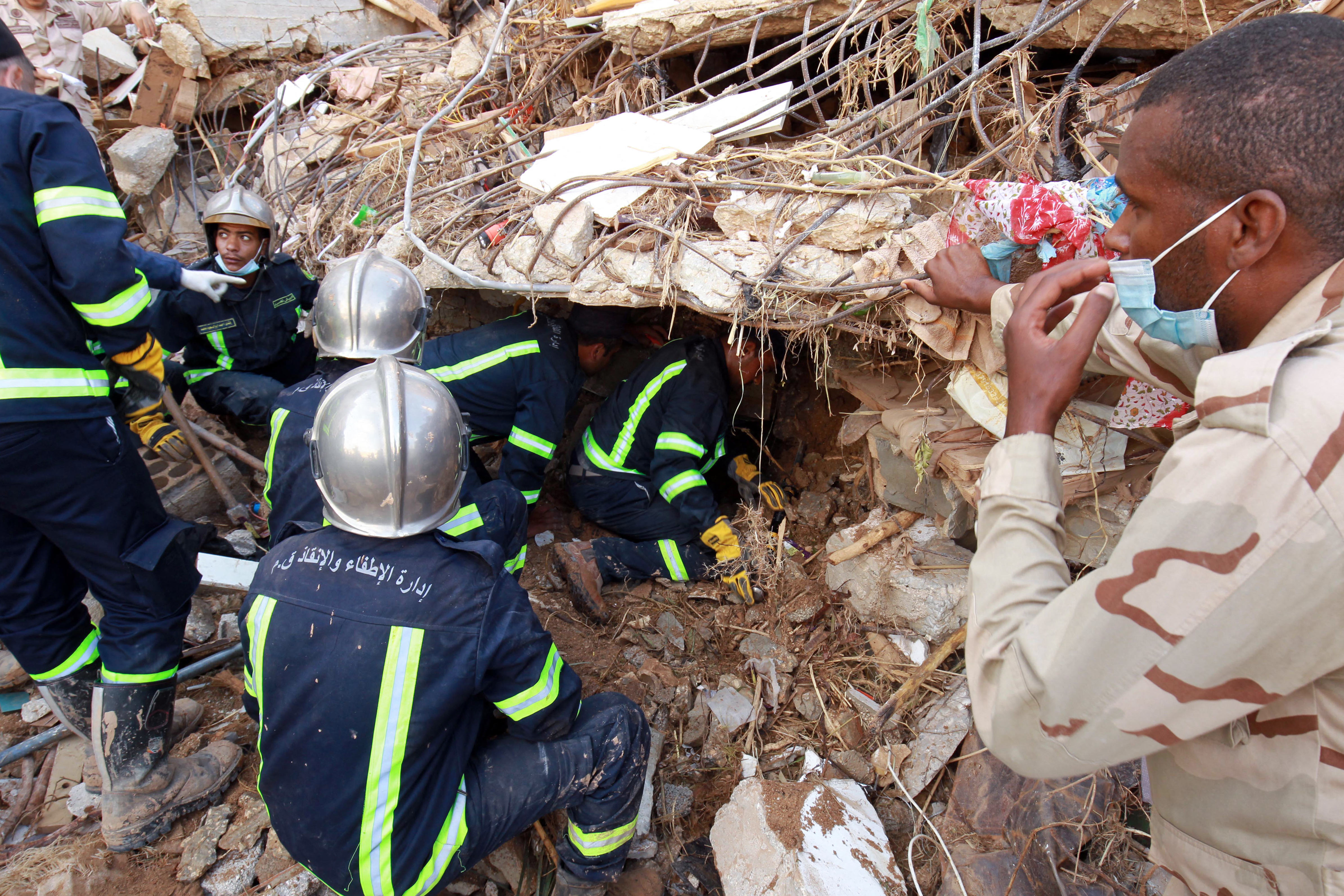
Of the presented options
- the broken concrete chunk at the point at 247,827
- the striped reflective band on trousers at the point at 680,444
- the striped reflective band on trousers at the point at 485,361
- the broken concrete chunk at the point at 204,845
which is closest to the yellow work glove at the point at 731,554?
the striped reflective band on trousers at the point at 680,444

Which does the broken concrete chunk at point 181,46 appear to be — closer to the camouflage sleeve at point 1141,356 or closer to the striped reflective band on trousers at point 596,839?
the striped reflective band on trousers at point 596,839

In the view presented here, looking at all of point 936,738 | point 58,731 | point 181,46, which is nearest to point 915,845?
point 936,738

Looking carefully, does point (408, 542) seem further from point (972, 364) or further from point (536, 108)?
point (536, 108)

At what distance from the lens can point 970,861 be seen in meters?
2.32

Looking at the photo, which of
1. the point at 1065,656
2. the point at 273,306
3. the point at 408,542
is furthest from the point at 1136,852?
the point at 273,306

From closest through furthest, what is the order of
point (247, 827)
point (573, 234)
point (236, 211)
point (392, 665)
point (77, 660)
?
point (392, 665) → point (247, 827) → point (77, 660) → point (573, 234) → point (236, 211)

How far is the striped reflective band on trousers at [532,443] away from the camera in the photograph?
3.78 metres

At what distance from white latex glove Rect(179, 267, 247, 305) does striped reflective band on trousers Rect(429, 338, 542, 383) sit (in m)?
1.11

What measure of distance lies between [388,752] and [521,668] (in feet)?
1.29

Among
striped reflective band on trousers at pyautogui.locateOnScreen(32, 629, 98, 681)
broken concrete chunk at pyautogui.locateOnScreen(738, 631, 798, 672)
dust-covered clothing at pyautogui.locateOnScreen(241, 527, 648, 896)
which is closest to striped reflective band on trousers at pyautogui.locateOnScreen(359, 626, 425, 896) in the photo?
dust-covered clothing at pyautogui.locateOnScreen(241, 527, 648, 896)

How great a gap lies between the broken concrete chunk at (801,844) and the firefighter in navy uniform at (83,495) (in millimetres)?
2017

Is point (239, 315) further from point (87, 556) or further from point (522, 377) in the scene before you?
point (87, 556)

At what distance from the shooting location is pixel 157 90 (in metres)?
6.14

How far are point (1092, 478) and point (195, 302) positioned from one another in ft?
15.2
